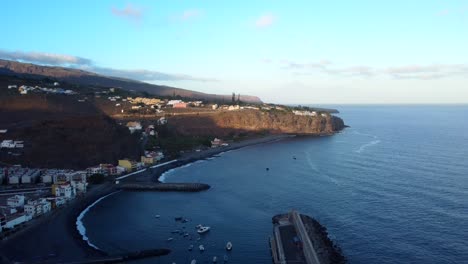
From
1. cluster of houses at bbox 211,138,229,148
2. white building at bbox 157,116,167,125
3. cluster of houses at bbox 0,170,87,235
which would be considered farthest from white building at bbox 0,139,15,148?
cluster of houses at bbox 211,138,229,148

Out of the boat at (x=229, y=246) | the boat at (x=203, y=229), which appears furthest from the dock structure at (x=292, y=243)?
the boat at (x=203, y=229)

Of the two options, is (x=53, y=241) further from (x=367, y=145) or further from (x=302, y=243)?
(x=367, y=145)

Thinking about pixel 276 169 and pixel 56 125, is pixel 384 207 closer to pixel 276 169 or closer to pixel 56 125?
pixel 276 169

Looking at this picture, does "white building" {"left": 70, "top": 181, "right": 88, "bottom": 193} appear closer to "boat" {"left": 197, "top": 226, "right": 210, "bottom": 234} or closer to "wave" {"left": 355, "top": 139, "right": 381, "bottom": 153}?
"boat" {"left": 197, "top": 226, "right": 210, "bottom": 234}

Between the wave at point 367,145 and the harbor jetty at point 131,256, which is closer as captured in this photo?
the harbor jetty at point 131,256

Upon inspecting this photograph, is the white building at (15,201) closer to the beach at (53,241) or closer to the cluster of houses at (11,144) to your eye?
the beach at (53,241)

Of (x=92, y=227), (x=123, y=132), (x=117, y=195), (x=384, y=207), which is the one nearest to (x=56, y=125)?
(x=123, y=132)
